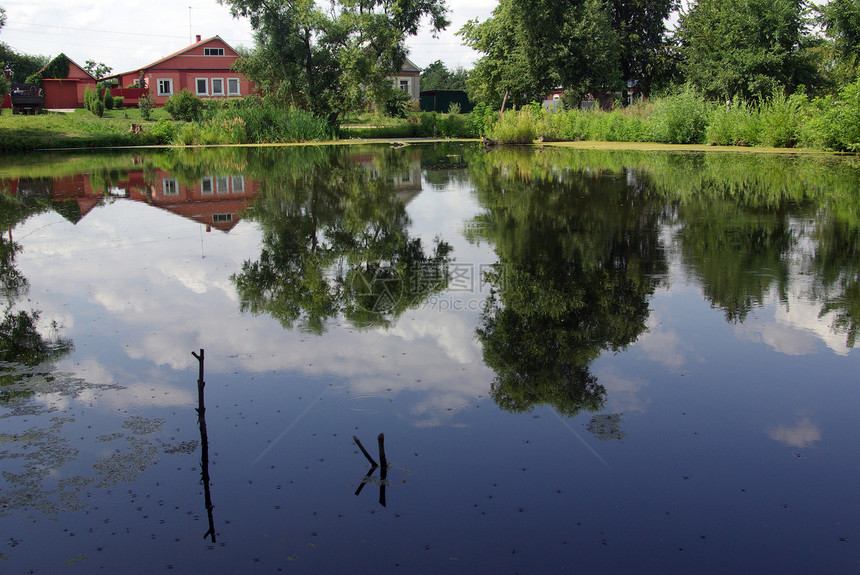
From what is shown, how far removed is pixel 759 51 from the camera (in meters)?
40.2

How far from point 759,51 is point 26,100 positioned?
4459cm

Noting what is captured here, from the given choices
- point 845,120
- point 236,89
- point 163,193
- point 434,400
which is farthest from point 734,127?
point 236,89

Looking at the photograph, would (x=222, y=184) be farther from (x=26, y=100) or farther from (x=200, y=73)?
(x=200, y=73)

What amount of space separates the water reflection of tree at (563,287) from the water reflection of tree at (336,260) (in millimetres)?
1058

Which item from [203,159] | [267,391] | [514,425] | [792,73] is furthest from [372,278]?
[792,73]

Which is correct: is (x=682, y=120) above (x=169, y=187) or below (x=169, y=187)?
above

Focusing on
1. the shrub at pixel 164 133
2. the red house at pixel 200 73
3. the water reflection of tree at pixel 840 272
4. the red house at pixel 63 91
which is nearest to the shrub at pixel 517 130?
the shrub at pixel 164 133

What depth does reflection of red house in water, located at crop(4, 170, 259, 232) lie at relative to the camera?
14273mm

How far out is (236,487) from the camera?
408cm

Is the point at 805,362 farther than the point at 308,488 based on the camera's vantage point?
Yes

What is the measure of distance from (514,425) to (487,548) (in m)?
1.34

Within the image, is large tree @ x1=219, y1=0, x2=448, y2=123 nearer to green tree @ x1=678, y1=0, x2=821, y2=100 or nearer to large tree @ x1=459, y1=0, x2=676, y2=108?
large tree @ x1=459, y1=0, x2=676, y2=108

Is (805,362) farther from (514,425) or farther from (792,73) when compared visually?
(792,73)

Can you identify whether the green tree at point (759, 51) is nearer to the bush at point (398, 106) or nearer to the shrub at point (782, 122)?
the shrub at point (782, 122)
